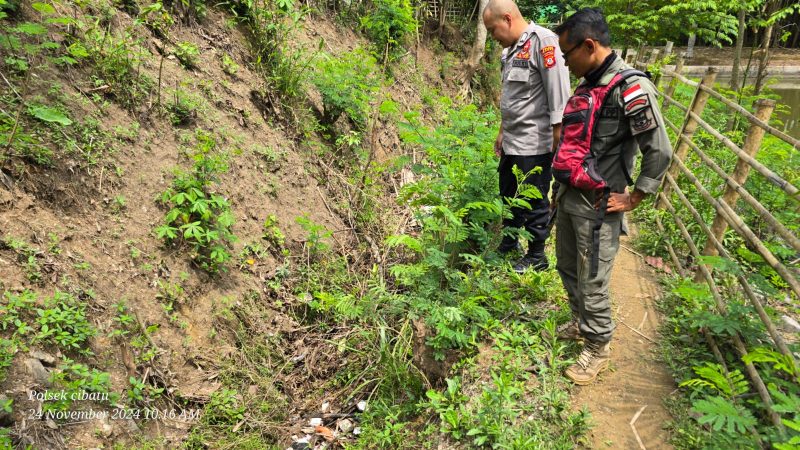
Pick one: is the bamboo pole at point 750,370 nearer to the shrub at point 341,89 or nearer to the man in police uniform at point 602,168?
the man in police uniform at point 602,168

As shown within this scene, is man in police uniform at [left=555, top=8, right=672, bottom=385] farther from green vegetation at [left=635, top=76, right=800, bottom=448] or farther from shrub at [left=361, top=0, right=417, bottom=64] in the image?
shrub at [left=361, top=0, right=417, bottom=64]

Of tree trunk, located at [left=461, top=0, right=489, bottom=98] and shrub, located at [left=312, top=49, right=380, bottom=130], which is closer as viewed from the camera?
shrub, located at [left=312, top=49, right=380, bottom=130]

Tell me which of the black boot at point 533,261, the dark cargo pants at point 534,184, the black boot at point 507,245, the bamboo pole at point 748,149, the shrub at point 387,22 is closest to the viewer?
the bamboo pole at point 748,149

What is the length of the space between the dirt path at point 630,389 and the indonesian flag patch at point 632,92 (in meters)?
1.84

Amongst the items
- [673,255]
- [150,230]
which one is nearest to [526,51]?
[673,255]

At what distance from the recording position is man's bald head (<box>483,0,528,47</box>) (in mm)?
3498

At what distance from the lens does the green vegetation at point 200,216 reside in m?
3.48

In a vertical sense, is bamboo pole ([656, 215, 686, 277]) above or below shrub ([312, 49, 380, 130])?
below

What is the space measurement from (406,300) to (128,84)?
290 centimetres

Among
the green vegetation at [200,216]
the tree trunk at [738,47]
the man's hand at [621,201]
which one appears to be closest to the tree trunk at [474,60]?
the tree trunk at [738,47]

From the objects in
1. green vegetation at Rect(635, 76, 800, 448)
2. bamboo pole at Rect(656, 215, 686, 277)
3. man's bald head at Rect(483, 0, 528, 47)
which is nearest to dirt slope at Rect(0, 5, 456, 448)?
man's bald head at Rect(483, 0, 528, 47)

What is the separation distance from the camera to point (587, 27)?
8.25ft

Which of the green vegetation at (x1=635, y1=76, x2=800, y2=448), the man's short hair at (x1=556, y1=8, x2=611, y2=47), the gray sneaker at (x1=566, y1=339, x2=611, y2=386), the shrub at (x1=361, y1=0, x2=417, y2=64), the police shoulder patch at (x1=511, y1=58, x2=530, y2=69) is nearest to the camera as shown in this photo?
the green vegetation at (x1=635, y1=76, x2=800, y2=448)

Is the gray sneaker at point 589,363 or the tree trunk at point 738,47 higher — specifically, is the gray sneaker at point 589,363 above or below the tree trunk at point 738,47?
below
